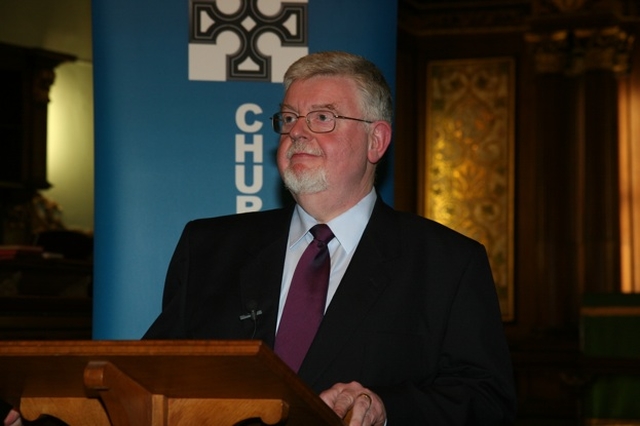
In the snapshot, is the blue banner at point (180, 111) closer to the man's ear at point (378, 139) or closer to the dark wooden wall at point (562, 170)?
the man's ear at point (378, 139)

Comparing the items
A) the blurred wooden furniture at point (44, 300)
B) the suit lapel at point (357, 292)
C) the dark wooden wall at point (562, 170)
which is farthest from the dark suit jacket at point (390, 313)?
the dark wooden wall at point (562, 170)

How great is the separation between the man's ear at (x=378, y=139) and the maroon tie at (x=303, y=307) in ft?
0.87

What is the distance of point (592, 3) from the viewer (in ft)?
33.1

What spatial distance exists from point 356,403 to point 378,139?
78 cm

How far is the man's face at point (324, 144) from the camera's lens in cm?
255

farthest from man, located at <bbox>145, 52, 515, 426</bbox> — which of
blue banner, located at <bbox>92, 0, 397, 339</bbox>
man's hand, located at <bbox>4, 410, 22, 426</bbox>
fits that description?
man's hand, located at <bbox>4, 410, 22, 426</bbox>

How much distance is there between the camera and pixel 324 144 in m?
2.57

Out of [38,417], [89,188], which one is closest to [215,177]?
[38,417]

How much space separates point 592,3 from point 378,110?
7867 millimetres

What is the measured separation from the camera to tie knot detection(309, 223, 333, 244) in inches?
102

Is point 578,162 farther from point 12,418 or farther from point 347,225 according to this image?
point 12,418

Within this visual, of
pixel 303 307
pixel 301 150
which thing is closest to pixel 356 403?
pixel 303 307

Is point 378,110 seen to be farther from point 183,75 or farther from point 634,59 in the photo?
point 634,59

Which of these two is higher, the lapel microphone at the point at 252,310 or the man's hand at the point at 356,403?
the lapel microphone at the point at 252,310
